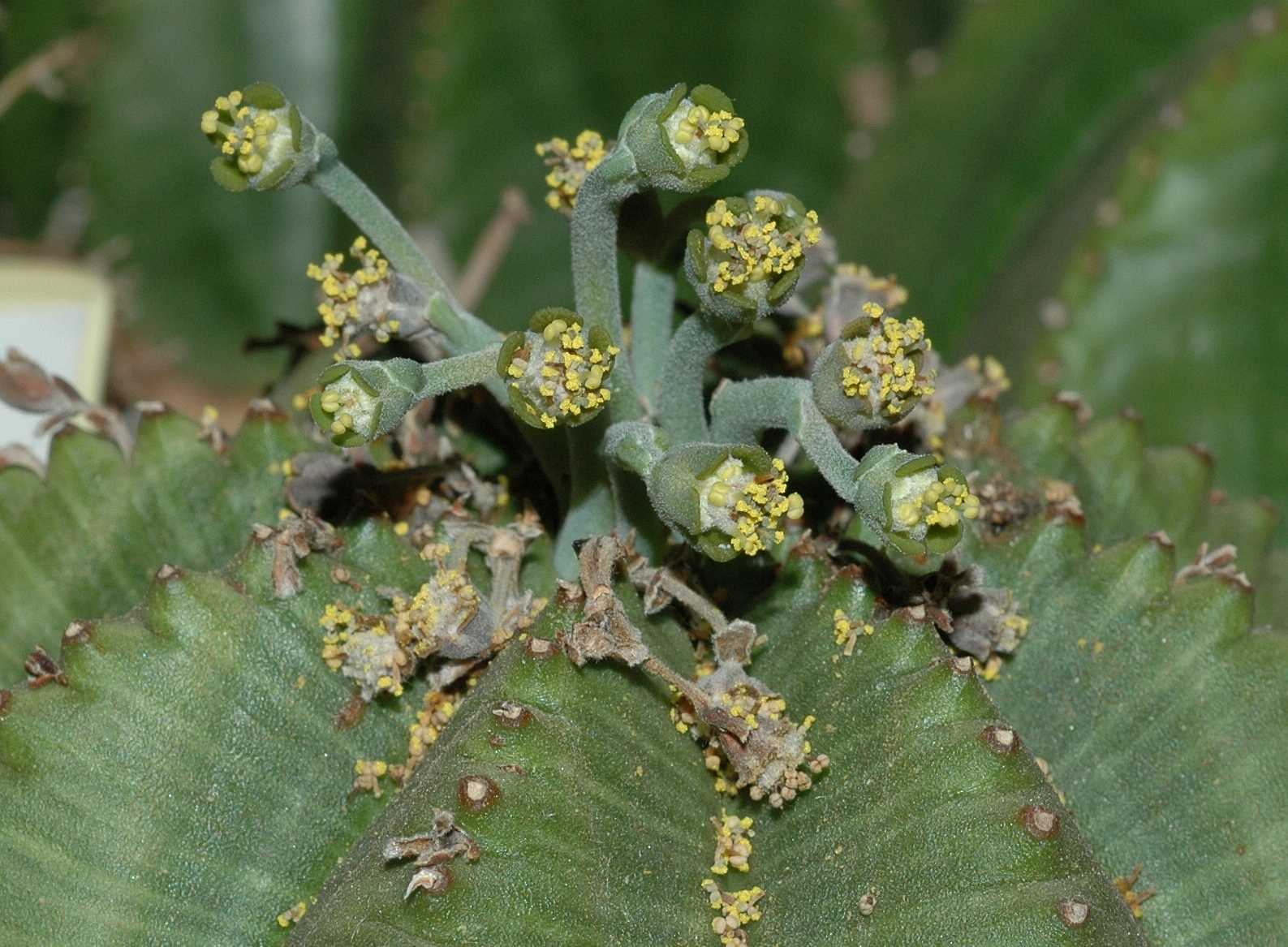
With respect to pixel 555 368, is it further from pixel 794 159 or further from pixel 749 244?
pixel 794 159

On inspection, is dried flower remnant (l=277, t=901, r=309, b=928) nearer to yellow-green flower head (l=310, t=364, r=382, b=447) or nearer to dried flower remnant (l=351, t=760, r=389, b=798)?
dried flower remnant (l=351, t=760, r=389, b=798)

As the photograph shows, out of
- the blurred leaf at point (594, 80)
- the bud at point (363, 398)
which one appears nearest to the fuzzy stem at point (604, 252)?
the bud at point (363, 398)

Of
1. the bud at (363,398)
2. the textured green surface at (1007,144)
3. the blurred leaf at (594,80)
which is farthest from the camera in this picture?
the blurred leaf at (594,80)

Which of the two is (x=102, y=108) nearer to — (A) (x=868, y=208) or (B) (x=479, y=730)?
(A) (x=868, y=208)

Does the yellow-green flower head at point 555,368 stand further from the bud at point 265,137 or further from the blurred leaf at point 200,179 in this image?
the blurred leaf at point 200,179

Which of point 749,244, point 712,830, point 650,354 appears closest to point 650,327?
point 650,354

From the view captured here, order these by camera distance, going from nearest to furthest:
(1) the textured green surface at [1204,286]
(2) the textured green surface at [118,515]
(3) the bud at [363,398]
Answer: (3) the bud at [363,398]
(2) the textured green surface at [118,515]
(1) the textured green surface at [1204,286]

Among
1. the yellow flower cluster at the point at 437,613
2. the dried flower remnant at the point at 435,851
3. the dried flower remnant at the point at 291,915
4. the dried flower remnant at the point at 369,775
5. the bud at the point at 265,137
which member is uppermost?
the bud at the point at 265,137

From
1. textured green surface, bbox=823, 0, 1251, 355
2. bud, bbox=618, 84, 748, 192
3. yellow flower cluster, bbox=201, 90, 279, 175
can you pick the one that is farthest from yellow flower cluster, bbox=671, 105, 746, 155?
textured green surface, bbox=823, 0, 1251, 355
